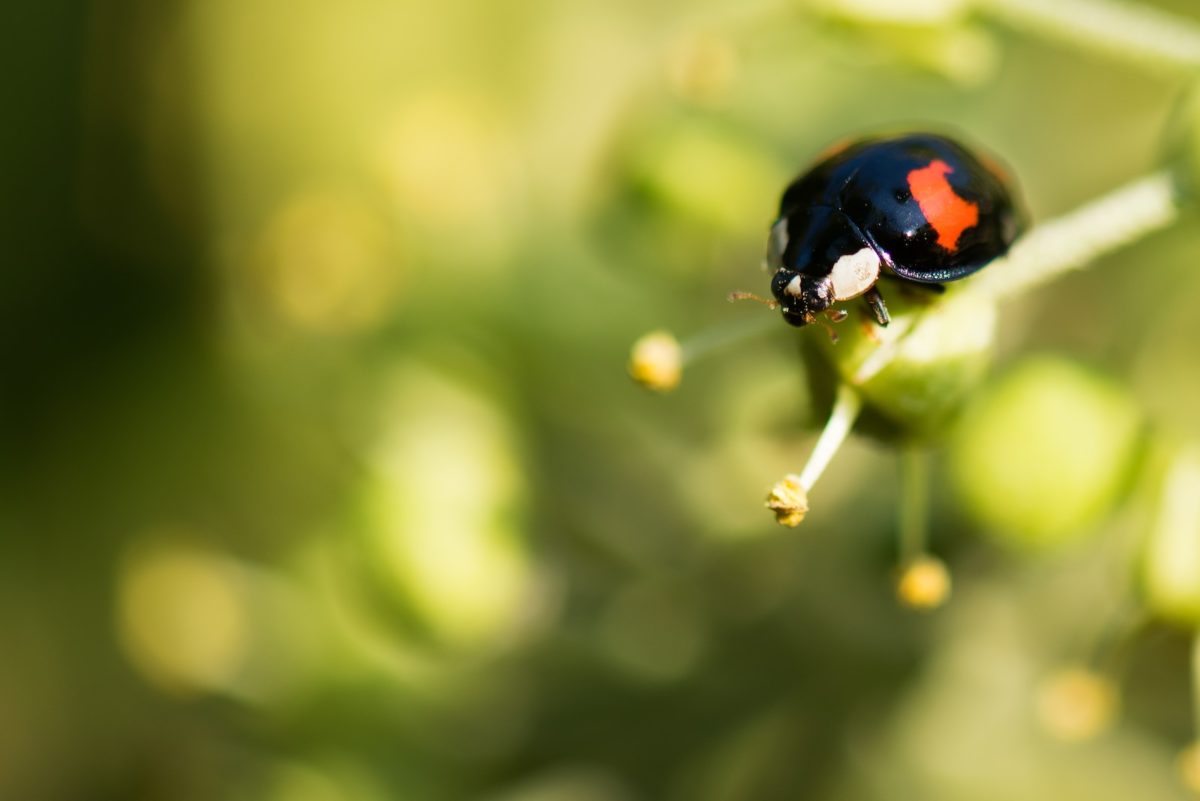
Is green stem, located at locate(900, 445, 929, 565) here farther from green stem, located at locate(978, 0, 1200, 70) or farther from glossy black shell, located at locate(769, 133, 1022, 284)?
green stem, located at locate(978, 0, 1200, 70)

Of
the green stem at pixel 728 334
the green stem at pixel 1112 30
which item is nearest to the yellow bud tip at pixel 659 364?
the green stem at pixel 728 334

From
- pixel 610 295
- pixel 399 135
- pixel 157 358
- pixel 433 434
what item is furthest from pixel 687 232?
pixel 157 358

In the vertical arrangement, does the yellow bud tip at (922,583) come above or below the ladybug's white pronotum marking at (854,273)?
below

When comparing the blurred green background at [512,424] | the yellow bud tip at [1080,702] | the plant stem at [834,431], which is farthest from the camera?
the blurred green background at [512,424]

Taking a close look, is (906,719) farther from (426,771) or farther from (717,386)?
(426,771)

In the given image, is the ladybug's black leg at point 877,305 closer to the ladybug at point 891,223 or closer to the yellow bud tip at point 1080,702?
the ladybug at point 891,223

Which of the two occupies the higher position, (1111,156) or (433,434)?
(1111,156)

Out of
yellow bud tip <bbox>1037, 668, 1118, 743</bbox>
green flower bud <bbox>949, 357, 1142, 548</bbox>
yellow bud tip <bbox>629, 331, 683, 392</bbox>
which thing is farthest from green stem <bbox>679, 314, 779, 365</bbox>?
yellow bud tip <bbox>1037, 668, 1118, 743</bbox>
